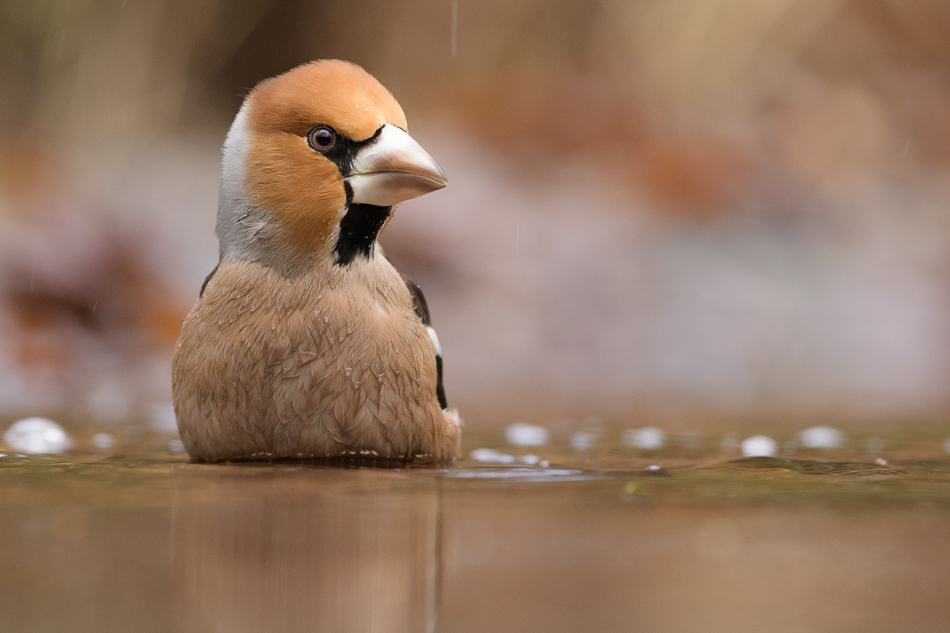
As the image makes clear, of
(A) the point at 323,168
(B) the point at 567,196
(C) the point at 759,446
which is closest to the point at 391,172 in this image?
(A) the point at 323,168

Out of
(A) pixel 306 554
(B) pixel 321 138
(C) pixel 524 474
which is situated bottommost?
(A) pixel 306 554

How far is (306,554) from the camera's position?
1.73 metres

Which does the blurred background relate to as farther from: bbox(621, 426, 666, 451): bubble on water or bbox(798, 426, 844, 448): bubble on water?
bbox(798, 426, 844, 448): bubble on water

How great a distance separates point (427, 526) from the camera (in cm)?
197

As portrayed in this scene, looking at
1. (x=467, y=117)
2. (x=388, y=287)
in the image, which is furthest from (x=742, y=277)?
(x=388, y=287)

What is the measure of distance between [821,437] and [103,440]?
2467 mm

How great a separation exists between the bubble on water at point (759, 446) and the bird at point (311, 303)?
40.6 inches

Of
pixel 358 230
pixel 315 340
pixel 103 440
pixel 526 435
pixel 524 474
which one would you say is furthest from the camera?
pixel 526 435

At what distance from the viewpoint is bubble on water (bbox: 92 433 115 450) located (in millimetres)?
3443

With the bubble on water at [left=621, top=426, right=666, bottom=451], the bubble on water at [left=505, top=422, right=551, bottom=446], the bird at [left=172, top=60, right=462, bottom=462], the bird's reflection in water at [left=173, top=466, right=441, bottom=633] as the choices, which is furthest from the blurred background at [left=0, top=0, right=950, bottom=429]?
the bird's reflection in water at [left=173, top=466, right=441, bottom=633]

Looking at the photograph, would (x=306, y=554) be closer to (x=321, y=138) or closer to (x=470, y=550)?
(x=470, y=550)

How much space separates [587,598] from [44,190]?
7.23m

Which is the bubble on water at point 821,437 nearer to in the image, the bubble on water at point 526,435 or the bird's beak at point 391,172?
the bubble on water at point 526,435

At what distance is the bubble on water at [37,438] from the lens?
10.7 ft
